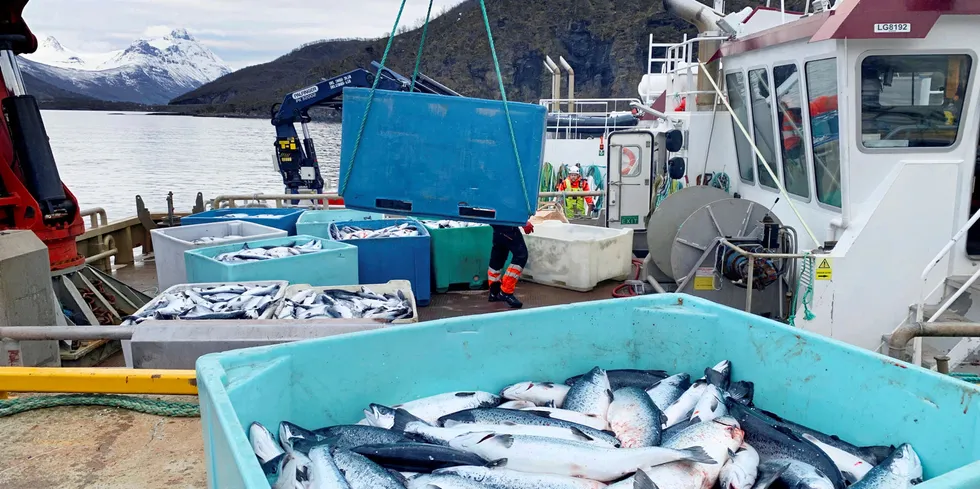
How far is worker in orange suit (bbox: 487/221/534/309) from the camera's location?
7.36m

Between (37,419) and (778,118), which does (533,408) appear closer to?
(37,419)

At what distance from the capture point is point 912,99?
540cm

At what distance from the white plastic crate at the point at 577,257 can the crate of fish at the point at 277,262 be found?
2626 millimetres

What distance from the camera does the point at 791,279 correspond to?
5641 millimetres

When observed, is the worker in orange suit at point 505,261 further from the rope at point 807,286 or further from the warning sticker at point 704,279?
the rope at point 807,286

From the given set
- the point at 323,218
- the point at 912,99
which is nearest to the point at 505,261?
the point at 323,218

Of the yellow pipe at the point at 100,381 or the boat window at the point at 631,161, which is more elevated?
the boat window at the point at 631,161

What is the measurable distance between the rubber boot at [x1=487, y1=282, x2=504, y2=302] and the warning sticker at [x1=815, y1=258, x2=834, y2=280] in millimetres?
3343

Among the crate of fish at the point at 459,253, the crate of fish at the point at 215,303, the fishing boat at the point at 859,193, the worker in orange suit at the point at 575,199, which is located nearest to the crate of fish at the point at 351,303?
the crate of fish at the point at 215,303

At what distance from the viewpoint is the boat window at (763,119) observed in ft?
22.6

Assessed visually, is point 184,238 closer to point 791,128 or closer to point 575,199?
point 791,128

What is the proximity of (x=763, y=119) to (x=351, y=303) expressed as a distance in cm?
480

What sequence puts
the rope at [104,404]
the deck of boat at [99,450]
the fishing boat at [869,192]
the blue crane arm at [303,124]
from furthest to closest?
the blue crane arm at [303,124]
the fishing boat at [869,192]
the rope at [104,404]
the deck of boat at [99,450]

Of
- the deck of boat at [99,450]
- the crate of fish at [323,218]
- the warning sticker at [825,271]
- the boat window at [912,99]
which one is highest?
the boat window at [912,99]
